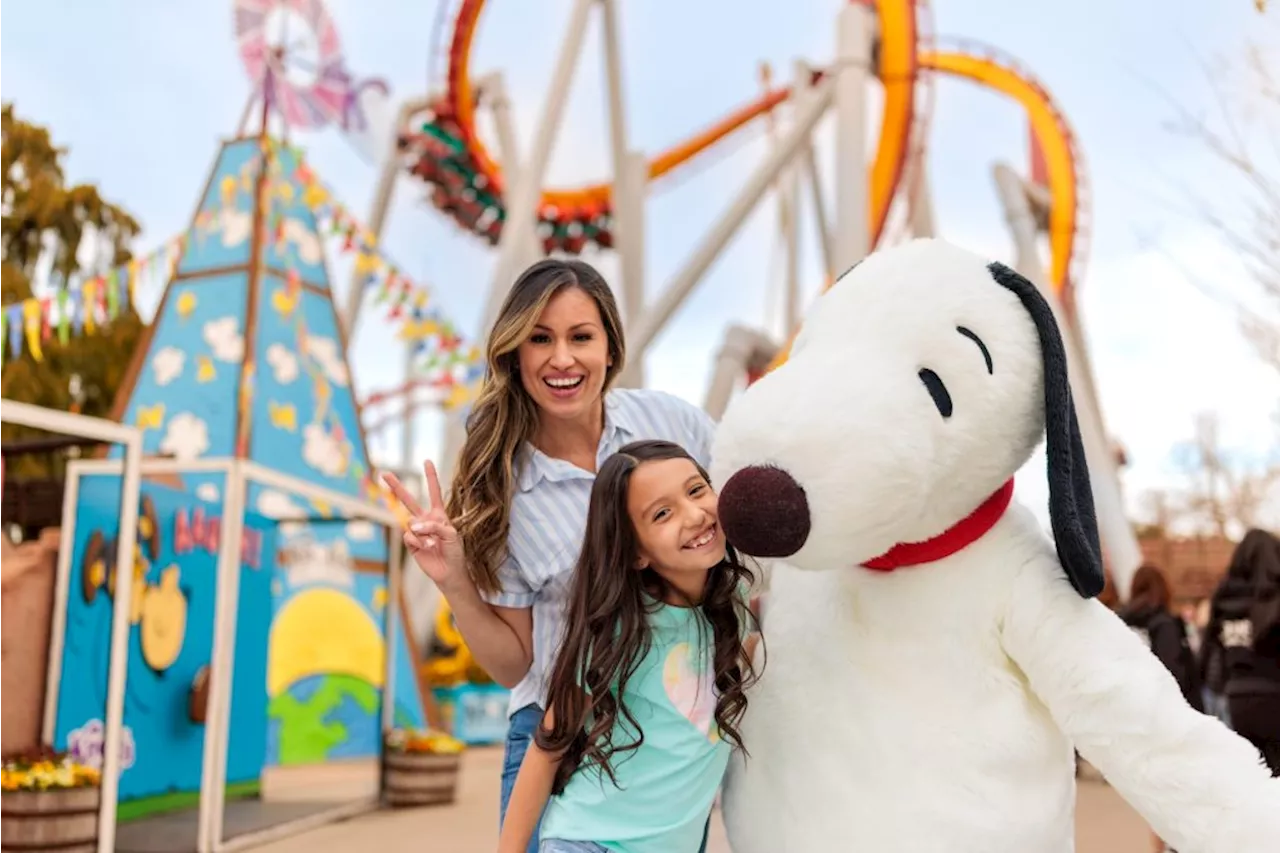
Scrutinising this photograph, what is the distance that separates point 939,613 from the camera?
1874 mm

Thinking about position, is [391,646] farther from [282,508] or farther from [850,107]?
[850,107]

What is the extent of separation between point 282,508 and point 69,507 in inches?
102

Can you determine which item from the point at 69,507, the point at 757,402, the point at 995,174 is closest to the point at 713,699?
the point at 757,402

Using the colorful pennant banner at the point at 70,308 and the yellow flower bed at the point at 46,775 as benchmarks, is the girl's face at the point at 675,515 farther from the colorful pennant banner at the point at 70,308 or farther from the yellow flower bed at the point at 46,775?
the colorful pennant banner at the point at 70,308

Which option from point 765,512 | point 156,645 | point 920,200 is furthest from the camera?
point 920,200

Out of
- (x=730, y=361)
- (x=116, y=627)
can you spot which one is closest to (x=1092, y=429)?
(x=730, y=361)

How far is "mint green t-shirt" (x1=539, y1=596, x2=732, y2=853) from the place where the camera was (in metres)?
1.84

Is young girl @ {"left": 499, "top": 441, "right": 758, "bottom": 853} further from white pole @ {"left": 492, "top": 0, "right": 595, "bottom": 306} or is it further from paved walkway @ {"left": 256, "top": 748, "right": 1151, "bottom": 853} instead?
white pole @ {"left": 492, "top": 0, "right": 595, "bottom": 306}

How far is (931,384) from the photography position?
1.86 m

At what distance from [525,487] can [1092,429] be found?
13.5 metres

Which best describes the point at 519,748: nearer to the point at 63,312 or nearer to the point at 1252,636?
the point at 1252,636

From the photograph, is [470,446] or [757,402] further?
[470,446]

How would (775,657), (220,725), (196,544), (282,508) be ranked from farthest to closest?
(282,508) → (196,544) → (220,725) → (775,657)

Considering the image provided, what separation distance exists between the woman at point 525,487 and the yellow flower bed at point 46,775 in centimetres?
319
